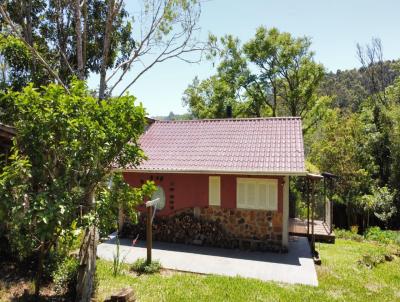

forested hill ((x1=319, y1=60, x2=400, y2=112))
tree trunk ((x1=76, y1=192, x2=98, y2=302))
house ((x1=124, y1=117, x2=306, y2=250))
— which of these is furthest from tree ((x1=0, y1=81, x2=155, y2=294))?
forested hill ((x1=319, y1=60, x2=400, y2=112))

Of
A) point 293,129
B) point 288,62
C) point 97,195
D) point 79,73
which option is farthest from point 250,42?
point 97,195

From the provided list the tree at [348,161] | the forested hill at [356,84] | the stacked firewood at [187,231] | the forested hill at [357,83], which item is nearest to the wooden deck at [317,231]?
the stacked firewood at [187,231]

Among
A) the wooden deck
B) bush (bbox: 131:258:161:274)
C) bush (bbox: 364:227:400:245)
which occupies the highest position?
the wooden deck

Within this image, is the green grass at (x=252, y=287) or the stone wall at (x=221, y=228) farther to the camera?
the stone wall at (x=221, y=228)

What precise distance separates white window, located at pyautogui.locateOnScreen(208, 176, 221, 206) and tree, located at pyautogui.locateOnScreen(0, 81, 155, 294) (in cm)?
642

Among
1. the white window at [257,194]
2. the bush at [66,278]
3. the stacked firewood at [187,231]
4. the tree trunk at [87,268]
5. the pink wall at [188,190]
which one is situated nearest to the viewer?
the tree trunk at [87,268]

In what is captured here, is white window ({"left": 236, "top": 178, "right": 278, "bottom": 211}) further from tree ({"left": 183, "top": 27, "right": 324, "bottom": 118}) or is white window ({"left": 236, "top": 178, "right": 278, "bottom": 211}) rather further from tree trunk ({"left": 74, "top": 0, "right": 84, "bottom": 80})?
tree ({"left": 183, "top": 27, "right": 324, "bottom": 118})

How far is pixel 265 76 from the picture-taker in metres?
27.7

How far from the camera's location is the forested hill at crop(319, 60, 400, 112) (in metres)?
34.7

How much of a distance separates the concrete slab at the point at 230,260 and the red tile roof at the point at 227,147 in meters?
2.76

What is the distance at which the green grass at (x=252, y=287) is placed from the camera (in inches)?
311

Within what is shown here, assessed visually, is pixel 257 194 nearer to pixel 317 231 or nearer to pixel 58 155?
pixel 317 231

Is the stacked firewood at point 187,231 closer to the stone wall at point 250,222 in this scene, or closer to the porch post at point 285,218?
the stone wall at point 250,222

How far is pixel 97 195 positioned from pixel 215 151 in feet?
24.4
